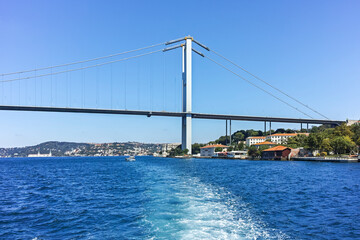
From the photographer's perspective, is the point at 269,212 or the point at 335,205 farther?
the point at 335,205

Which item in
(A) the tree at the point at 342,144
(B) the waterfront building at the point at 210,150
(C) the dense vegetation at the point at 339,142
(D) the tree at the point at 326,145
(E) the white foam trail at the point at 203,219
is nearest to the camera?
(E) the white foam trail at the point at 203,219

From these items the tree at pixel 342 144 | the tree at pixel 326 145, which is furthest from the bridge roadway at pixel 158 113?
the tree at pixel 342 144

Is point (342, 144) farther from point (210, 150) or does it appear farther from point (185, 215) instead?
point (210, 150)

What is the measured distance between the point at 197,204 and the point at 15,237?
18.5 feet

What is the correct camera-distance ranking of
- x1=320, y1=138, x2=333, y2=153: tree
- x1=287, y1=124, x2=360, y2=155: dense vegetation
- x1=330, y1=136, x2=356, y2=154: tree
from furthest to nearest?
x1=320, y1=138, x2=333, y2=153: tree < x1=287, y1=124, x2=360, y2=155: dense vegetation < x1=330, y1=136, x2=356, y2=154: tree

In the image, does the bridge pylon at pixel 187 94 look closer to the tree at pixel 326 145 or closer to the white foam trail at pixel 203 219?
the tree at pixel 326 145

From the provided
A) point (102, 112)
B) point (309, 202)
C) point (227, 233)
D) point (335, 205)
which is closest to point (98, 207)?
point (227, 233)

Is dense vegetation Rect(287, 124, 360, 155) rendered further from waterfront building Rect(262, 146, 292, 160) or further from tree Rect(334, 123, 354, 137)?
waterfront building Rect(262, 146, 292, 160)

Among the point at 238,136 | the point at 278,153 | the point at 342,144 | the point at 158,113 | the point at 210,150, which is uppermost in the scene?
the point at 158,113

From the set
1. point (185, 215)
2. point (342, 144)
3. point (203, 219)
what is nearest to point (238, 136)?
point (342, 144)

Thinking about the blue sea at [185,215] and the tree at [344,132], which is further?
the tree at [344,132]

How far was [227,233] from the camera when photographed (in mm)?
6863

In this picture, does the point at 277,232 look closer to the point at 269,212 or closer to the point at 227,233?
the point at 227,233

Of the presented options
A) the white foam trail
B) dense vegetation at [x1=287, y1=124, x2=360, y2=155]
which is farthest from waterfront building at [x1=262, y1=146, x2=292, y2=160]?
the white foam trail
